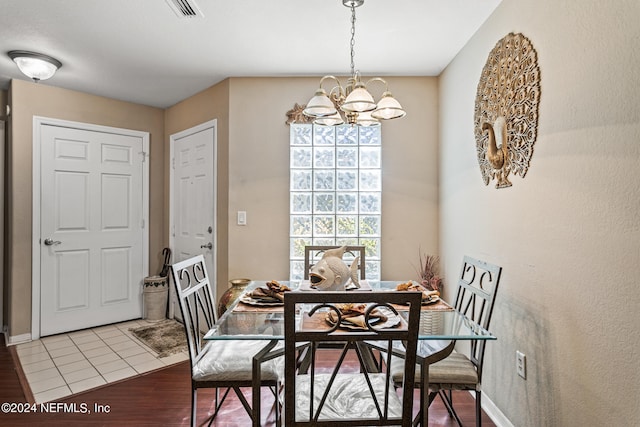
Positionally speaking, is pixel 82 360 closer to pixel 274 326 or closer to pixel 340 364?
pixel 274 326

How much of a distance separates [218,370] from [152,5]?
2.07 m

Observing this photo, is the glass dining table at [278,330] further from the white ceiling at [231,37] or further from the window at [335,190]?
the white ceiling at [231,37]

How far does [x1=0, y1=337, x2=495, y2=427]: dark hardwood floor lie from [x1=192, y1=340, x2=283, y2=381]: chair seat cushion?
52 centimetres

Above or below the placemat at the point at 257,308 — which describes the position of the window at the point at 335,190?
above

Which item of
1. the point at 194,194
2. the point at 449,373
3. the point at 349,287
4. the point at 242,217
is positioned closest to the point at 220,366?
the point at 349,287

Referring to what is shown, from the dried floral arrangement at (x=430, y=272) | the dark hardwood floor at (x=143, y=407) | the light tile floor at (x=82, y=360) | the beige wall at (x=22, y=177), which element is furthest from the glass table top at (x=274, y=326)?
the beige wall at (x=22, y=177)

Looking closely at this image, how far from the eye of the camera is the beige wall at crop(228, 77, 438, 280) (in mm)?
3107

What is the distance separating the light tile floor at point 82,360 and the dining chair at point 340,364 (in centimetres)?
184

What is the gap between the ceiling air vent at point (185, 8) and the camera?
A: 6.57 ft

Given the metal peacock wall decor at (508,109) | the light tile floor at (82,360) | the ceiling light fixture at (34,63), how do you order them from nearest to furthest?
the metal peacock wall decor at (508,109) < the light tile floor at (82,360) < the ceiling light fixture at (34,63)

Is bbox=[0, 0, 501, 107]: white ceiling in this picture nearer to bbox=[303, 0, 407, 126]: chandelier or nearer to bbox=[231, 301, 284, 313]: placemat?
bbox=[303, 0, 407, 126]: chandelier

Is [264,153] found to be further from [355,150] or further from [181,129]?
[181,129]

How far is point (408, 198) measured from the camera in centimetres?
312

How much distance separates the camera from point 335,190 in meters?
3.13
